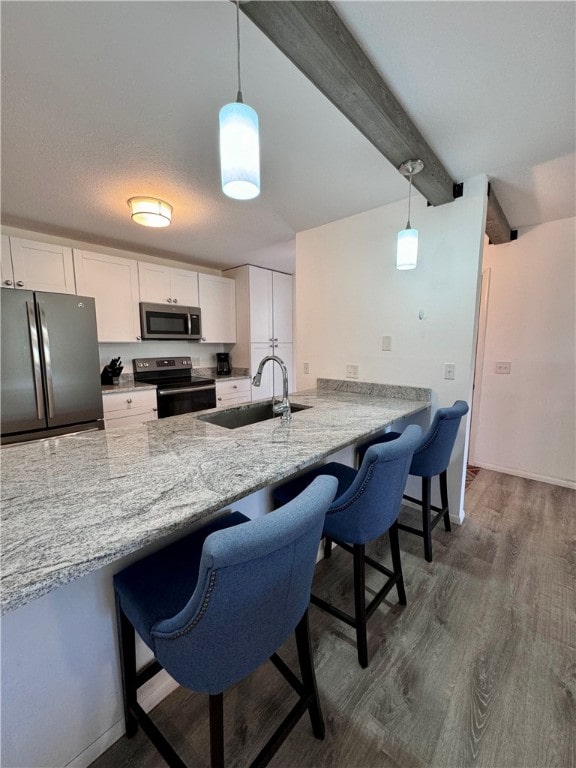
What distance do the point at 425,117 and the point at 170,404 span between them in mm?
3155

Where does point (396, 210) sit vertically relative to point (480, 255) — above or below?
above

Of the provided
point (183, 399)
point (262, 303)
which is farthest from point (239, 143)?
point (262, 303)

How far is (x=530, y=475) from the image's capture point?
3068mm

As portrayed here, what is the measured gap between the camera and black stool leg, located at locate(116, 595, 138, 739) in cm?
96

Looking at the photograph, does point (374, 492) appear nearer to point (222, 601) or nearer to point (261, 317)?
point (222, 601)

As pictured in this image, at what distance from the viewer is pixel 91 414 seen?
2.65 metres

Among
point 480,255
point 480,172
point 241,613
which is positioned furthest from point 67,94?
point 480,255

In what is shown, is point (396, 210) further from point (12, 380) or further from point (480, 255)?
point (12, 380)

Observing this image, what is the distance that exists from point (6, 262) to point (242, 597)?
323 cm

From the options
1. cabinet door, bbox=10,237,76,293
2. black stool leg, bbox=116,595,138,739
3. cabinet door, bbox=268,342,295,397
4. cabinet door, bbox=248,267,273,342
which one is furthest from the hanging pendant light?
cabinet door, bbox=268,342,295,397

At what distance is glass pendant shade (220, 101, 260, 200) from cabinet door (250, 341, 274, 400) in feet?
10.8

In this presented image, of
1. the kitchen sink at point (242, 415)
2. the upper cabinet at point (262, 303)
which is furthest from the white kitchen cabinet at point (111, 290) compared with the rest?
the kitchen sink at point (242, 415)

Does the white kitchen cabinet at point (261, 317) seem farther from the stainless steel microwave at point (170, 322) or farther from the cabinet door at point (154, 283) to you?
the cabinet door at point (154, 283)

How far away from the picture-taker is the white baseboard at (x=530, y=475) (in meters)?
2.90
